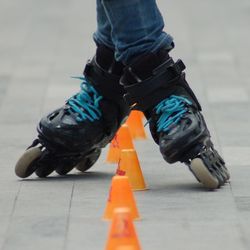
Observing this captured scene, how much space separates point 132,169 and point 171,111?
1.03 feet

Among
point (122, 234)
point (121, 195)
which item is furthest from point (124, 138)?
point (122, 234)

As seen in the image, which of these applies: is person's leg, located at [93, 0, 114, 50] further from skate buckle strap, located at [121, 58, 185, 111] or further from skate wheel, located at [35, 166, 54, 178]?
skate wheel, located at [35, 166, 54, 178]

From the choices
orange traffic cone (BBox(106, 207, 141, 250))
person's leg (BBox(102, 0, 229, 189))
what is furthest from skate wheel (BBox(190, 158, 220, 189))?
orange traffic cone (BBox(106, 207, 141, 250))

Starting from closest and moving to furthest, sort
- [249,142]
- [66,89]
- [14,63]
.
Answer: [249,142]
[66,89]
[14,63]

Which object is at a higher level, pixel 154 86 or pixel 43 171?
pixel 154 86

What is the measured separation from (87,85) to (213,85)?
2.52 m

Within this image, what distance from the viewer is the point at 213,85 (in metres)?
7.97

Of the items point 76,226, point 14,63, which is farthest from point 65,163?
point 14,63

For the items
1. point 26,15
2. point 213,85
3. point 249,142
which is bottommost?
point 26,15

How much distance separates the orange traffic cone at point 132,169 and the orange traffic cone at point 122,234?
129cm

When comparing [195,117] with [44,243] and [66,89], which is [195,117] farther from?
[66,89]

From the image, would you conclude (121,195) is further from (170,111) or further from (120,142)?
(120,142)

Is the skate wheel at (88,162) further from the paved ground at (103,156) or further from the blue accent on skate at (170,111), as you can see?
the blue accent on skate at (170,111)

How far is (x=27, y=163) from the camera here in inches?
215
